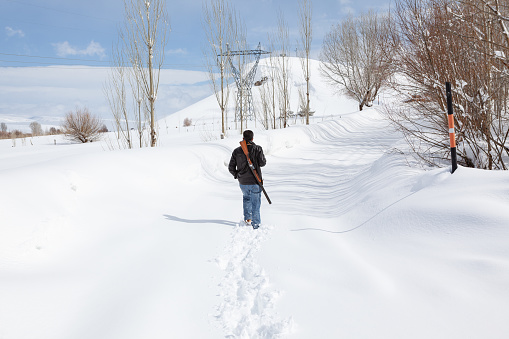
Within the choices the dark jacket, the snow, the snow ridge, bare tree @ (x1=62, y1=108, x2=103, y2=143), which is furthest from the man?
bare tree @ (x1=62, y1=108, x2=103, y2=143)

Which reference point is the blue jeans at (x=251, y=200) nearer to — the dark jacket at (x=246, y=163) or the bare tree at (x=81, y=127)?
the dark jacket at (x=246, y=163)

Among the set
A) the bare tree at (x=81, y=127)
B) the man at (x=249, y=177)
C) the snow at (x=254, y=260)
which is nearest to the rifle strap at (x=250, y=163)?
the man at (x=249, y=177)

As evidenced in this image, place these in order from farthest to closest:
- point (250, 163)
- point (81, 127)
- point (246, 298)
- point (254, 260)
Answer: point (81, 127)
point (250, 163)
point (254, 260)
point (246, 298)

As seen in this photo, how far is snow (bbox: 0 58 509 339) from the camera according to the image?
2.24m

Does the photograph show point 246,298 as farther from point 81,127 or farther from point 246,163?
point 81,127

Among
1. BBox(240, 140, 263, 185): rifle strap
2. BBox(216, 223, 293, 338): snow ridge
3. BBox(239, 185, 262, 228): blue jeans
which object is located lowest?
BBox(216, 223, 293, 338): snow ridge

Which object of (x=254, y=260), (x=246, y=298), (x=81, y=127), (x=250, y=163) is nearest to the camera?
(x=246, y=298)

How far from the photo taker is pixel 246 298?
8.57 feet

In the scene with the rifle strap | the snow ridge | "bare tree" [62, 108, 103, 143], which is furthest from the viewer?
"bare tree" [62, 108, 103, 143]

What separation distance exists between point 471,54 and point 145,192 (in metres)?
6.71

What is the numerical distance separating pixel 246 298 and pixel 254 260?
0.76m

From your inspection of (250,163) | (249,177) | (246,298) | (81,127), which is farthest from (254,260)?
(81,127)

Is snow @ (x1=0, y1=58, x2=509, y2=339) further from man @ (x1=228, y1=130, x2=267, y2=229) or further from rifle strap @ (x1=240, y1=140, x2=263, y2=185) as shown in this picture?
rifle strap @ (x1=240, y1=140, x2=263, y2=185)

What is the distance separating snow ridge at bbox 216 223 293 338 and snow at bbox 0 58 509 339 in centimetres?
1
